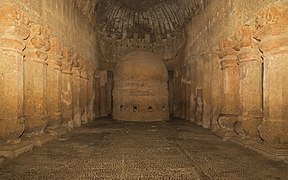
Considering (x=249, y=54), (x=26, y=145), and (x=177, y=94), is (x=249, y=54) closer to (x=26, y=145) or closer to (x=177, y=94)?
(x=26, y=145)

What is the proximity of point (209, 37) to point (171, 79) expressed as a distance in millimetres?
7313

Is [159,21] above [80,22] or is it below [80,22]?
above

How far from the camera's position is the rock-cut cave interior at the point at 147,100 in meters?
3.73

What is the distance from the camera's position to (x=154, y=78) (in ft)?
36.4

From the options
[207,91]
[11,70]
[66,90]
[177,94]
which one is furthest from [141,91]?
[11,70]

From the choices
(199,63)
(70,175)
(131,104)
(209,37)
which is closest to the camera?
(70,175)

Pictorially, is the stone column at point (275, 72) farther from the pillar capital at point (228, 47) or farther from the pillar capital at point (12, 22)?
the pillar capital at point (12, 22)

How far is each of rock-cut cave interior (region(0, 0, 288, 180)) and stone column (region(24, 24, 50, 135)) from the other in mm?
24

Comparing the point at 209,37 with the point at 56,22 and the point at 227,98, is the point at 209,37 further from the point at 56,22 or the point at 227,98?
the point at 56,22

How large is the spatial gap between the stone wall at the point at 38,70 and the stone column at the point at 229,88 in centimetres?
470

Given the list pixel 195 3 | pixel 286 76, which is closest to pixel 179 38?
pixel 195 3

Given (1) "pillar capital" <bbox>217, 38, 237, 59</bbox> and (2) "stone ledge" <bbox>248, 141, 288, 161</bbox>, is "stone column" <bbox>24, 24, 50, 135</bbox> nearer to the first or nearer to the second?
(1) "pillar capital" <bbox>217, 38, 237, 59</bbox>

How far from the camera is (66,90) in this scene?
7.72m

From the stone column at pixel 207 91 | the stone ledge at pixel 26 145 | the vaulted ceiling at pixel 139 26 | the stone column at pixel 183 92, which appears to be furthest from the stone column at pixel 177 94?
the stone ledge at pixel 26 145
